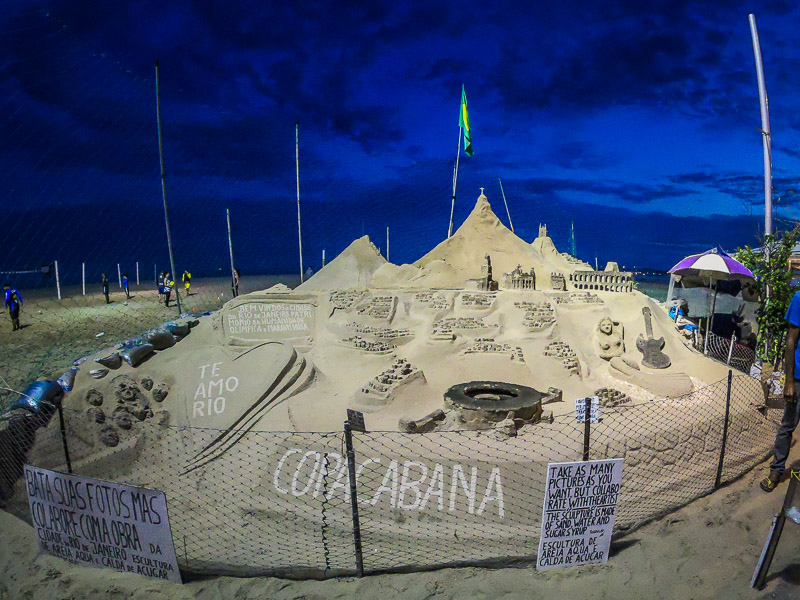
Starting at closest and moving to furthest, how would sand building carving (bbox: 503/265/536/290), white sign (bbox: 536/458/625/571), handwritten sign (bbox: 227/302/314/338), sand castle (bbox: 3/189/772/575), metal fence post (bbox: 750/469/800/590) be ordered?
metal fence post (bbox: 750/469/800/590) < white sign (bbox: 536/458/625/571) < sand castle (bbox: 3/189/772/575) < handwritten sign (bbox: 227/302/314/338) < sand building carving (bbox: 503/265/536/290)

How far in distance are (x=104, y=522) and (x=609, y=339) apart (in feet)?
36.5

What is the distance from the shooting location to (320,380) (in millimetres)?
11461

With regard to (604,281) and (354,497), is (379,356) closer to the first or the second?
(604,281)

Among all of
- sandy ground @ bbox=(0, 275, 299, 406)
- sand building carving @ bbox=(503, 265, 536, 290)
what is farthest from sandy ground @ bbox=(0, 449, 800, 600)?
sand building carving @ bbox=(503, 265, 536, 290)

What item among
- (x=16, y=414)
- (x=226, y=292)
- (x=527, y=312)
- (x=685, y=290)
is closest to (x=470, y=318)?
(x=527, y=312)

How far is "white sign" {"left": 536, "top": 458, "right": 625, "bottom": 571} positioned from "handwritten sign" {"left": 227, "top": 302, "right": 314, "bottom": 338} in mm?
10420

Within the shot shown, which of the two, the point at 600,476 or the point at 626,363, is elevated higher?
the point at 600,476

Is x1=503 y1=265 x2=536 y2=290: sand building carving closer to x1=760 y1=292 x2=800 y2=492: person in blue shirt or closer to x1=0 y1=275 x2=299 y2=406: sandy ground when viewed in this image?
x1=760 y1=292 x2=800 y2=492: person in blue shirt

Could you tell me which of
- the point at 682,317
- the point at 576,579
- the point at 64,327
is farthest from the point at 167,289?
the point at 682,317

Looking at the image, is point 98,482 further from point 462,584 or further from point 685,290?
point 685,290

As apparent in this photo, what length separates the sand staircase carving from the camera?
8.56 m

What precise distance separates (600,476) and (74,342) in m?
13.2

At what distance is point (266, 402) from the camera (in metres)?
10.2

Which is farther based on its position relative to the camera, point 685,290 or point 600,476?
point 685,290
